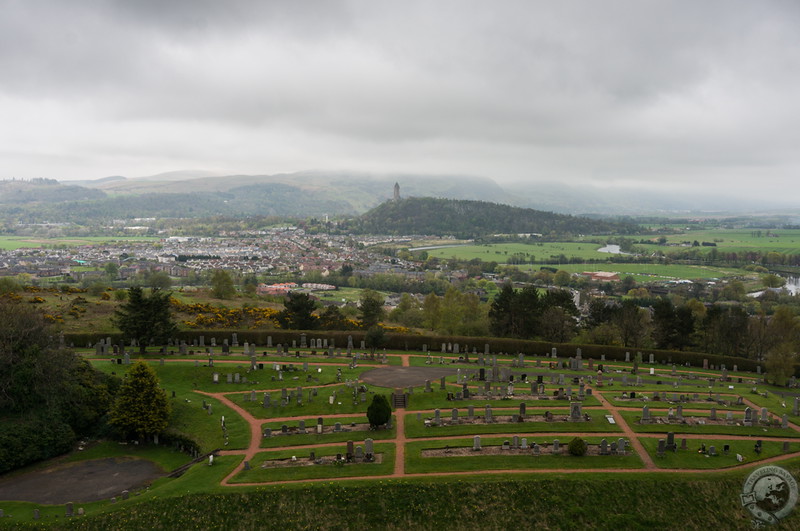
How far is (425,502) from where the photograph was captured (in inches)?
1148

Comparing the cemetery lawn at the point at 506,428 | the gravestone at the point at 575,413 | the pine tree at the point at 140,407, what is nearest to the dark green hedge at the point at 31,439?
the pine tree at the point at 140,407

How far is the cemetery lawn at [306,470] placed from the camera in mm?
30750

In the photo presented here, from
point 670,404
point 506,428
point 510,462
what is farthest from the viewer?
point 670,404

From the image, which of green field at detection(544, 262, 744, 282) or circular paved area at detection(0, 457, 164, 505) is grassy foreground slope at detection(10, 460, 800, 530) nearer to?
circular paved area at detection(0, 457, 164, 505)

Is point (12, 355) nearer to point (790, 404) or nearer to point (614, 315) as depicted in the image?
point (790, 404)

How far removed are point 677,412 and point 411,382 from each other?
1948 centimetres

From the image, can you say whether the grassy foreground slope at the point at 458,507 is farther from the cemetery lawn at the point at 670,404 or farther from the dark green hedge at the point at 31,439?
the cemetery lawn at the point at 670,404

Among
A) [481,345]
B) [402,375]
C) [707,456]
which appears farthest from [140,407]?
[481,345]

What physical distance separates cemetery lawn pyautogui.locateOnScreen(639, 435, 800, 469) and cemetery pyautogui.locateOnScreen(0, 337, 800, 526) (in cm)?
11

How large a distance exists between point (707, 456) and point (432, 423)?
53.7 ft

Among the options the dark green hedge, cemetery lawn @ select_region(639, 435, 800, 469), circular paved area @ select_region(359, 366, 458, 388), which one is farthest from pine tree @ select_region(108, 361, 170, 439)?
cemetery lawn @ select_region(639, 435, 800, 469)

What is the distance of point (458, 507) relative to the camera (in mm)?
29016

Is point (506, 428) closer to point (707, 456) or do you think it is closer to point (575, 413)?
point (575, 413)

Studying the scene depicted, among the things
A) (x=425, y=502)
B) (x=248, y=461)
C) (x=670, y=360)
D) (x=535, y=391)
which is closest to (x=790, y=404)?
(x=670, y=360)
